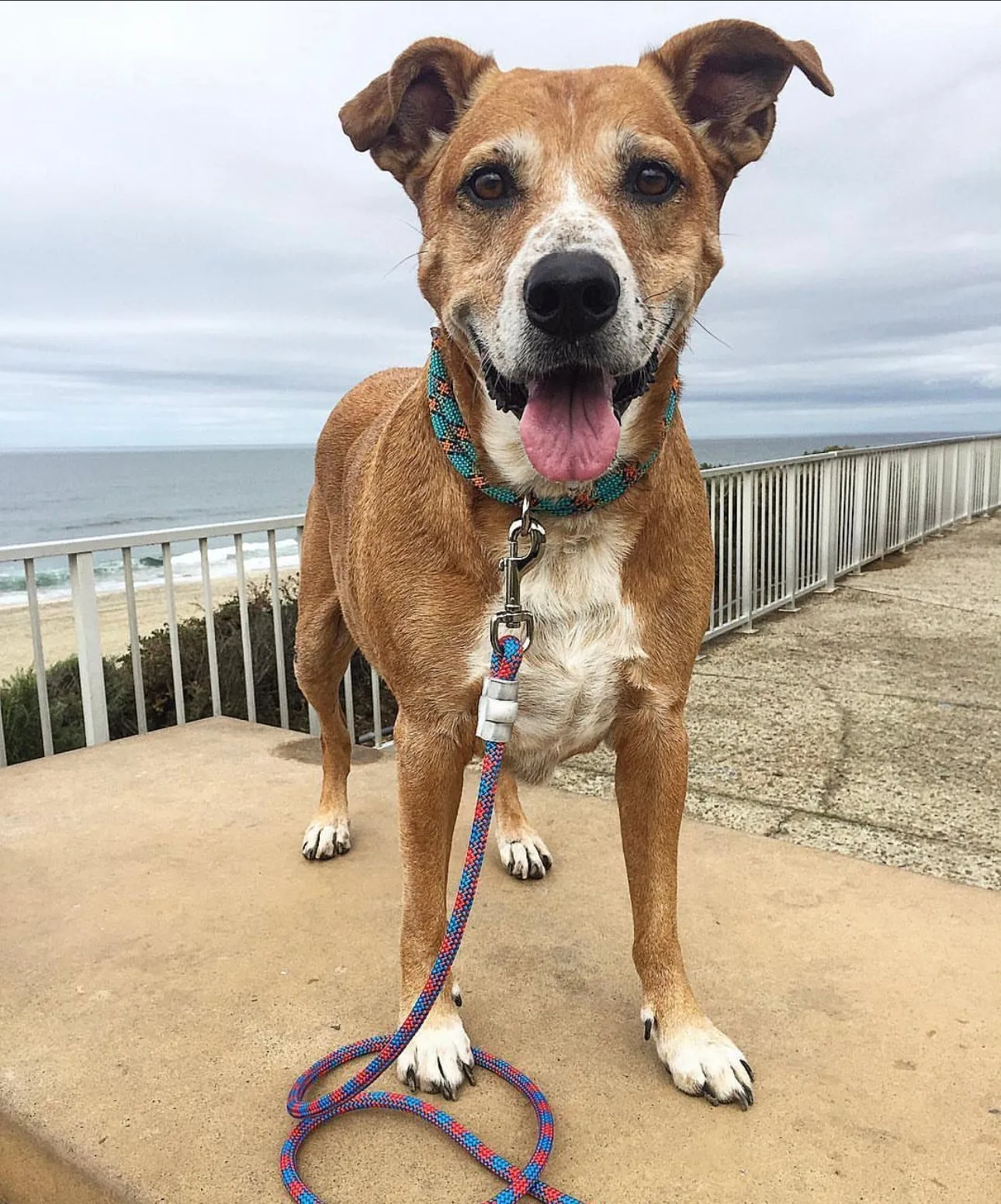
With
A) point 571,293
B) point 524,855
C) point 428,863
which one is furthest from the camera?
point 524,855

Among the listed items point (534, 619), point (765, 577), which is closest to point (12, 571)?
point (765, 577)

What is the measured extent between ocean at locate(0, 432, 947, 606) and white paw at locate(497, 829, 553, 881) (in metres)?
2.66

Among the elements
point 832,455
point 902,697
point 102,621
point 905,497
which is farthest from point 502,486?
point 102,621

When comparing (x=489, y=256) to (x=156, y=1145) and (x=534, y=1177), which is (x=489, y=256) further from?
(x=156, y=1145)

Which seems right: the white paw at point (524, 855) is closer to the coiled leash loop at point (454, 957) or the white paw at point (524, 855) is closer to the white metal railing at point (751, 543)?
the coiled leash loop at point (454, 957)

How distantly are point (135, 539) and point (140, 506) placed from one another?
41278mm

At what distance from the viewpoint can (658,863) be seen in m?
2.11

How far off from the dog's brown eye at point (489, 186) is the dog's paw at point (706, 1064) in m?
1.81

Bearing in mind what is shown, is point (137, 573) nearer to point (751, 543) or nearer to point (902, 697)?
point (751, 543)

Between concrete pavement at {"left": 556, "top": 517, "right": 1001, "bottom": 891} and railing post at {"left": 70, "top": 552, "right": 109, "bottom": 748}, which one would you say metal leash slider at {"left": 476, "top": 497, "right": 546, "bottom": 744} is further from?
railing post at {"left": 70, "top": 552, "right": 109, "bottom": 748}

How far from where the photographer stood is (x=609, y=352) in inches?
67.2

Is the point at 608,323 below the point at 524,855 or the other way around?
the other way around

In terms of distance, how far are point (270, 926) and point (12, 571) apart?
25.6 m

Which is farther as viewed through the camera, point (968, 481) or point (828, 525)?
point (968, 481)
